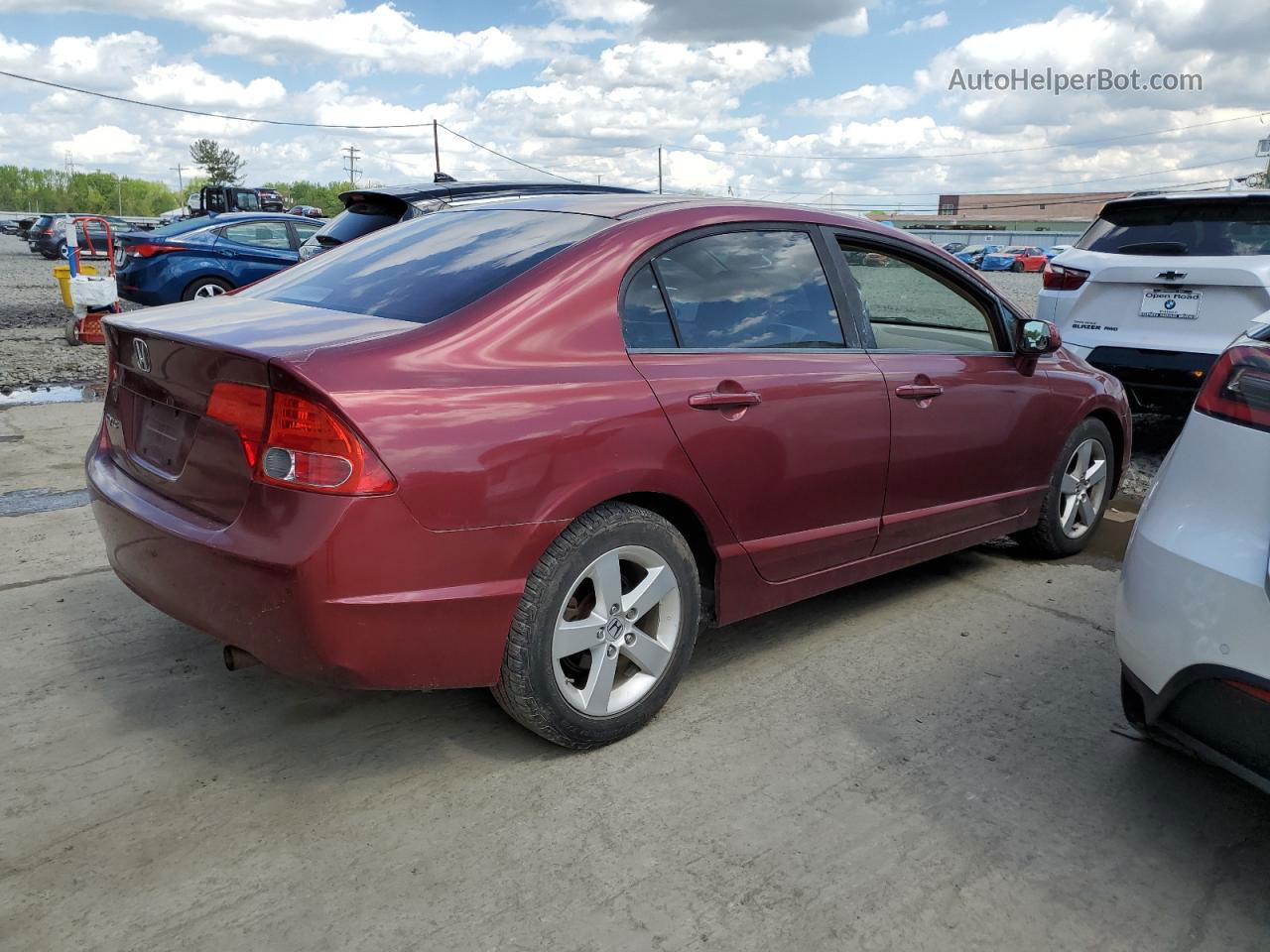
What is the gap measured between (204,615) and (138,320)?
3.28 feet

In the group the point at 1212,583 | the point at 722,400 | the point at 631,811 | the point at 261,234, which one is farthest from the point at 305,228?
the point at 1212,583

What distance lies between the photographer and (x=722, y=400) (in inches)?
121

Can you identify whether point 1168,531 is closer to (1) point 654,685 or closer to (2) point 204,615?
(1) point 654,685

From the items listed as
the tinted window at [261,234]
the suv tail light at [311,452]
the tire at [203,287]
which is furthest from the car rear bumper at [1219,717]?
the tinted window at [261,234]

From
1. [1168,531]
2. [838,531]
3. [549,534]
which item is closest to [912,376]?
[838,531]

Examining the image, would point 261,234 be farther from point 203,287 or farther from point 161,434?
point 161,434

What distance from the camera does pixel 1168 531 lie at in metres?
2.50

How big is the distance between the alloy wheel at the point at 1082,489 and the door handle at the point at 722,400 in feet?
7.19

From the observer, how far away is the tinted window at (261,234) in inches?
497

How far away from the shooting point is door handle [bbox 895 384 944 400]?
12.0 ft

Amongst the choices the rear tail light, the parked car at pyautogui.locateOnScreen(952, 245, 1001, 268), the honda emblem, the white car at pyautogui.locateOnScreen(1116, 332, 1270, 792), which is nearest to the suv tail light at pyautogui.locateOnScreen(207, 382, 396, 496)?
the honda emblem

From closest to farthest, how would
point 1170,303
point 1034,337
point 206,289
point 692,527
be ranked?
point 692,527
point 1034,337
point 1170,303
point 206,289

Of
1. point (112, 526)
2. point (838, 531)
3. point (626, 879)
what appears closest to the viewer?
point (626, 879)

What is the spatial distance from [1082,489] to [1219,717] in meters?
2.70
